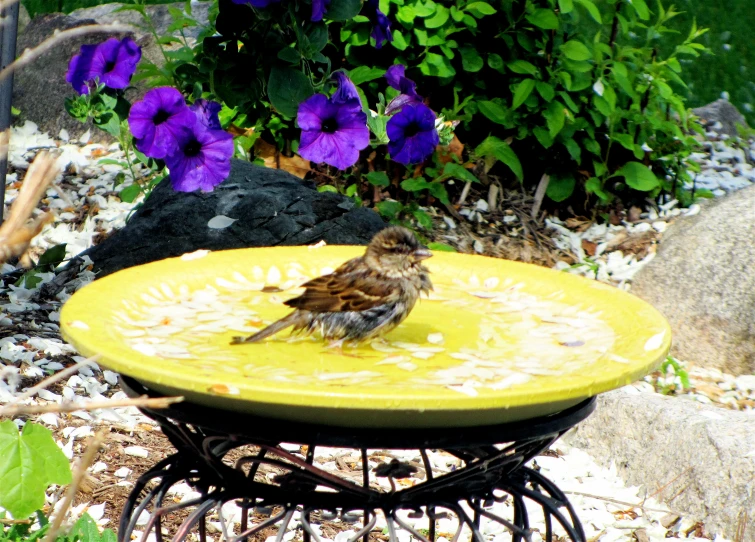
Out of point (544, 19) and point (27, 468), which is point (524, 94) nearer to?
point (544, 19)

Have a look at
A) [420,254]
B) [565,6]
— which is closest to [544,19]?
[565,6]

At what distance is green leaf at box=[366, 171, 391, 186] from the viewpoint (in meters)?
4.81

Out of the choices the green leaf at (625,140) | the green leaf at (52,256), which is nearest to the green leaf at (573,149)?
the green leaf at (625,140)

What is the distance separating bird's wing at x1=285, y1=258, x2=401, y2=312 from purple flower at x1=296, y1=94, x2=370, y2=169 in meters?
0.92

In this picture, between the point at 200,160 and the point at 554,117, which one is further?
the point at 554,117

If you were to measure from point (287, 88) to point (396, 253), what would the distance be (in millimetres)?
1143

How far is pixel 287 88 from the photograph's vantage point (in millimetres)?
3188

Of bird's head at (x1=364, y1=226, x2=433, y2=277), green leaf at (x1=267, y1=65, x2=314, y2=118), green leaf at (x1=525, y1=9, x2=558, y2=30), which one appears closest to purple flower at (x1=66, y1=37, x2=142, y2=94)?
green leaf at (x1=267, y1=65, x2=314, y2=118)

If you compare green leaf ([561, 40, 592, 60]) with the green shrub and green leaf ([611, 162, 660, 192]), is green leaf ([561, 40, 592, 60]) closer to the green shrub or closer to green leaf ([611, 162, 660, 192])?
the green shrub

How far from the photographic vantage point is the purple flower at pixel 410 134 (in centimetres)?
329

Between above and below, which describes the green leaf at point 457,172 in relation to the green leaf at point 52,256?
above

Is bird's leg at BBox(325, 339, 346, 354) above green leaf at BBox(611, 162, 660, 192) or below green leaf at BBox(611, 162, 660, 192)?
Answer: above

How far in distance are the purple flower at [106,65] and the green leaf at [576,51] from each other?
97.4 inches

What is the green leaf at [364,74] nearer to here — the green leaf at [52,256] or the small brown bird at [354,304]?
the green leaf at [52,256]
